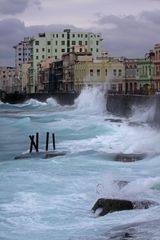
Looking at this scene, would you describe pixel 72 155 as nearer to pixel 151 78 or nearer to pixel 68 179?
pixel 68 179

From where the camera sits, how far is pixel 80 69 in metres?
110

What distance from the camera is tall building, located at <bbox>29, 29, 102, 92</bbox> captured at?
500 feet

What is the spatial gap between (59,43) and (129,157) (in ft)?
427

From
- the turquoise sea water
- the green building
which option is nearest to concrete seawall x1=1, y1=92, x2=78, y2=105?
the green building

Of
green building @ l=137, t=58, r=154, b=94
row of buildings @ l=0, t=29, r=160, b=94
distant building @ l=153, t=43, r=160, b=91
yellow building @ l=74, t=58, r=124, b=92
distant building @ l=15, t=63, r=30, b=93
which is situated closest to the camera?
distant building @ l=153, t=43, r=160, b=91

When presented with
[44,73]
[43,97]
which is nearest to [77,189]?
[43,97]

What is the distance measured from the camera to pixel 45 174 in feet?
81.4

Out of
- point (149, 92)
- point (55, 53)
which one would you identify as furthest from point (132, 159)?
point (55, 53)

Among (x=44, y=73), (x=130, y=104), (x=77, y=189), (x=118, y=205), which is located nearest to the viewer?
→ (x=118, y=205)

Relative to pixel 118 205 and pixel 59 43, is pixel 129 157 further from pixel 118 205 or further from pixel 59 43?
pixel 59 43

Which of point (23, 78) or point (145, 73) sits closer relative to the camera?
point (145, 73)

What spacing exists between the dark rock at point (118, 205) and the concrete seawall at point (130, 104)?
30.4 meters

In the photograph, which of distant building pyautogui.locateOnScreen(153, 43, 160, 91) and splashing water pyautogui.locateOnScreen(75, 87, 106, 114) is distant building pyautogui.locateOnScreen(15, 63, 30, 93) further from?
distant building pyautogui.locateOnScreen(153, 43, 160, 91)

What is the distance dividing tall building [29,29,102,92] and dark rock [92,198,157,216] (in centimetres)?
13341
